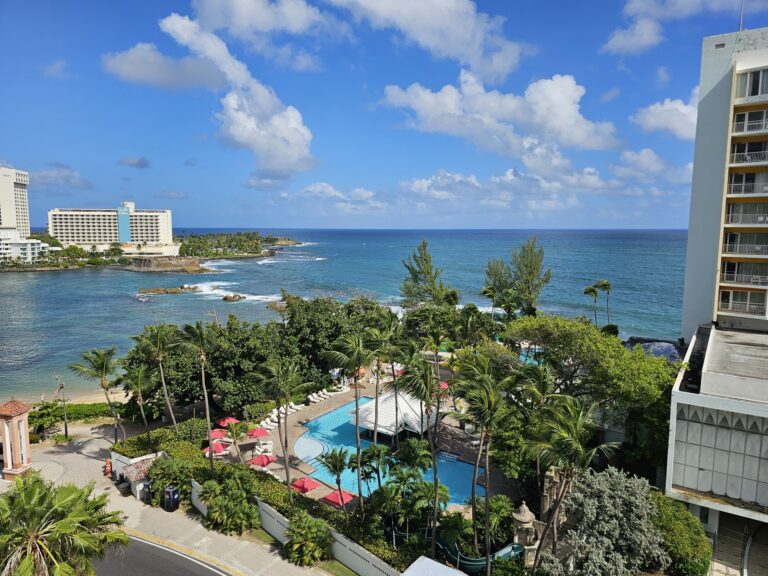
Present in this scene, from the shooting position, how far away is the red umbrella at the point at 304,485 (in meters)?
22.5

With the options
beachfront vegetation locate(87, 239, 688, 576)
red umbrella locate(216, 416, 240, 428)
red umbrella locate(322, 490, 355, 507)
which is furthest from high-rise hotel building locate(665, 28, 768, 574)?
red umbrella locate(216, 416, 240, 428)

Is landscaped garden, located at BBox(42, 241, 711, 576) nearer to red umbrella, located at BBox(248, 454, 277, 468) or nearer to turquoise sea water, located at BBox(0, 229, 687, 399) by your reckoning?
red umbrella, located at BBox(248, 454, 277, 468)

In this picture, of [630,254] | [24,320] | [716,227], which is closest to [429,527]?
[716,227]

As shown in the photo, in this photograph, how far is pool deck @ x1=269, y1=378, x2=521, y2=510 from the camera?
23406mm

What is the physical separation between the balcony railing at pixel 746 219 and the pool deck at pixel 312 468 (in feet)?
64.7

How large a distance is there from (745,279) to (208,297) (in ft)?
284

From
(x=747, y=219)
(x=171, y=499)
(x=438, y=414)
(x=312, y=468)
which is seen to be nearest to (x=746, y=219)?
(x=747, y=219)

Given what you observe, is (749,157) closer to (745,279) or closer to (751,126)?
(751,126)

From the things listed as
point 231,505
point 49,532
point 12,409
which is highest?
point 49,532

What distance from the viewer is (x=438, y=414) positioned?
2009 centimetres

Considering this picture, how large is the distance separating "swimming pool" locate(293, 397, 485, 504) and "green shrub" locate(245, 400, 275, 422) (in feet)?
10.1

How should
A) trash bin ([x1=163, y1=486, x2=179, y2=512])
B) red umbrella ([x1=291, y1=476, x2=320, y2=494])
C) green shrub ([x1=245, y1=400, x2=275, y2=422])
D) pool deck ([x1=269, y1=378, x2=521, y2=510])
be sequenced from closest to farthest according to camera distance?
trash bin ([x1=163, y1=486, x2=179, y2=512])
red umbrella ([x1=291, y1=476, x2=320, y2=494])
pool deck ([x1=269, y1=378, x2=521, y2=510])
green shrub ([x1=245, y1=400, x2=275, y2=422])

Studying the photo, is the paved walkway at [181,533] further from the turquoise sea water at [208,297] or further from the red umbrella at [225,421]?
the turquoise sea water at [208,297]

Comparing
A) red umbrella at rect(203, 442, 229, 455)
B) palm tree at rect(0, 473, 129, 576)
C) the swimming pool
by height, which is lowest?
the swimming pool
